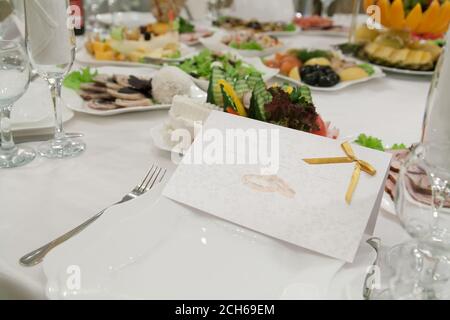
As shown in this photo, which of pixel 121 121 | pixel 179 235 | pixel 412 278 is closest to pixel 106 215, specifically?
pixel 179 235

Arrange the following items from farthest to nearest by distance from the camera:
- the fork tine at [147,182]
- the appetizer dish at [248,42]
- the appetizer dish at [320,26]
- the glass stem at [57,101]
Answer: the appetizer dish at [320,26]
the appetizer dish at [248,42]
the glass stem at [57,101]
the fork tine at [147,182]

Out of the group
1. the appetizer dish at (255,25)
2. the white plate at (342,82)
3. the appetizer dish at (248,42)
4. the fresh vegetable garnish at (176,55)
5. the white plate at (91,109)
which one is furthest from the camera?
the appetizer dish at (255,25)

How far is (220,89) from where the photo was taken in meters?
0.78

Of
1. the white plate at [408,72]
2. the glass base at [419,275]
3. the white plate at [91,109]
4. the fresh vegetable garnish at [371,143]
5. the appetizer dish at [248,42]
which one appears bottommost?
the glass base at [419,275]

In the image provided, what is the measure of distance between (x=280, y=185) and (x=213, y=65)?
666 millimetres

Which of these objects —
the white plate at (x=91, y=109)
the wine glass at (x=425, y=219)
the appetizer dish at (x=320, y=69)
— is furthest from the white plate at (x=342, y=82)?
the wine glass at (x=425, y=219)

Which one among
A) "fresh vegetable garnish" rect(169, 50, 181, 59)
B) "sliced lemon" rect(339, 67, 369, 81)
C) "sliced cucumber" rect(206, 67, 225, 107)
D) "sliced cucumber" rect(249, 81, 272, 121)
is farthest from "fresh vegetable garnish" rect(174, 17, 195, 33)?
"sliced cucumber" rect(249, 81, 272, 121)

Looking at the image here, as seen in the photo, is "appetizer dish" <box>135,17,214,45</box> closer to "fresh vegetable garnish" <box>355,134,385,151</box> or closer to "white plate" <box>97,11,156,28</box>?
"white plate" <box>97,11,156,28</box>

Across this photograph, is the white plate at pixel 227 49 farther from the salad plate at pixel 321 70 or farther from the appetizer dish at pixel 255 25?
the appetizer dish at pixel 255 25

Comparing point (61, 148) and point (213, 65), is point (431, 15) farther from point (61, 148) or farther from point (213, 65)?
point (61, 148)

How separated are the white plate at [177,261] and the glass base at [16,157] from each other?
0.30 meters

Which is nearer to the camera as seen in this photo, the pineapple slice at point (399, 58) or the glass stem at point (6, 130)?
the glass stem at point (6, 130)

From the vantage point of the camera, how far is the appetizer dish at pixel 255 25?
6.30 ft

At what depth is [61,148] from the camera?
2.61 ft
